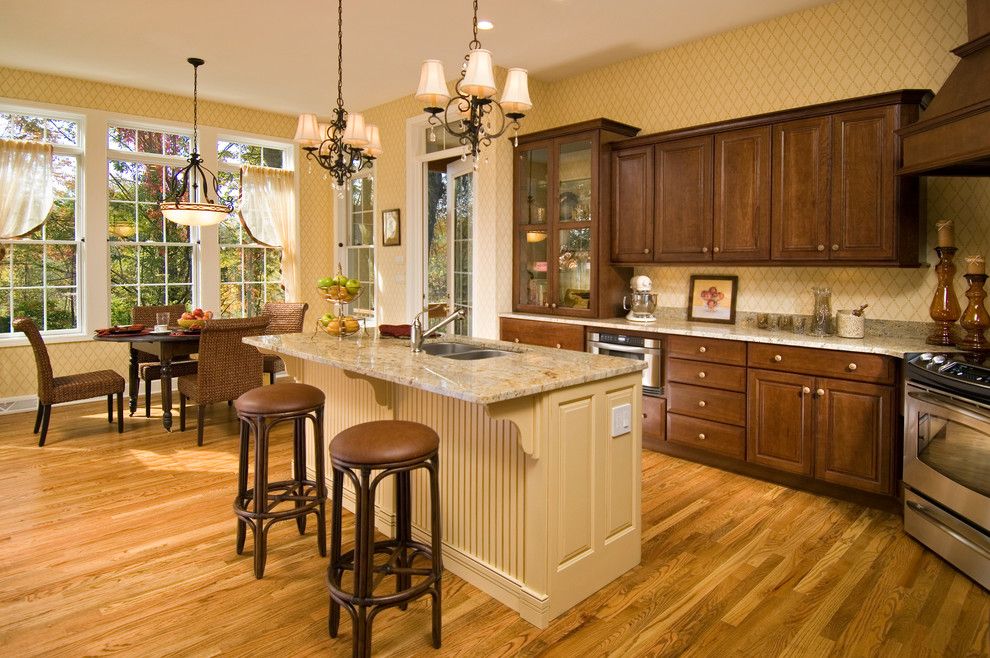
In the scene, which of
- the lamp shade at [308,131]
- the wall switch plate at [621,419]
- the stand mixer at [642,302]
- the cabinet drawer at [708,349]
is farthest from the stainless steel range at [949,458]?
the lamp shade at [308,131]

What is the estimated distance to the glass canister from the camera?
3947 millimetres

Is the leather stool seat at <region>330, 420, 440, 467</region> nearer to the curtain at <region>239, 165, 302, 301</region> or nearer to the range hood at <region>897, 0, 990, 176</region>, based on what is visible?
the range hood at <region>897, 0, 990, 176</region>

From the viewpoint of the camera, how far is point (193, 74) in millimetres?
5742

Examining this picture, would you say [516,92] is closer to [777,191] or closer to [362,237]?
[777,191]

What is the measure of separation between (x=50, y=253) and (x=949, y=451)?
6.96 meters

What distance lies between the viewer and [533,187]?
5289 mm

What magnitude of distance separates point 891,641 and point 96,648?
2.74 m

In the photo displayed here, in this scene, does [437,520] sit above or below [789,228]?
below

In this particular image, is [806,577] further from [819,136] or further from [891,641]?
[819,136]

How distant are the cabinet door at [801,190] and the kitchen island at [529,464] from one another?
1.90 meters

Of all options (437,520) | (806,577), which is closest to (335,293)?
(437,520)

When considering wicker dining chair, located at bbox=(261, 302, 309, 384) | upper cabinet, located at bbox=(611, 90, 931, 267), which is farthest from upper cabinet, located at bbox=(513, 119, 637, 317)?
wicker dining chair, located at bbox=(261, 302, 309, 384)

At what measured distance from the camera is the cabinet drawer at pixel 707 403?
3914 mm

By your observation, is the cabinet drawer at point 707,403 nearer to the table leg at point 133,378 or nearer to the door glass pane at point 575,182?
the door glass pane at point 575,182
